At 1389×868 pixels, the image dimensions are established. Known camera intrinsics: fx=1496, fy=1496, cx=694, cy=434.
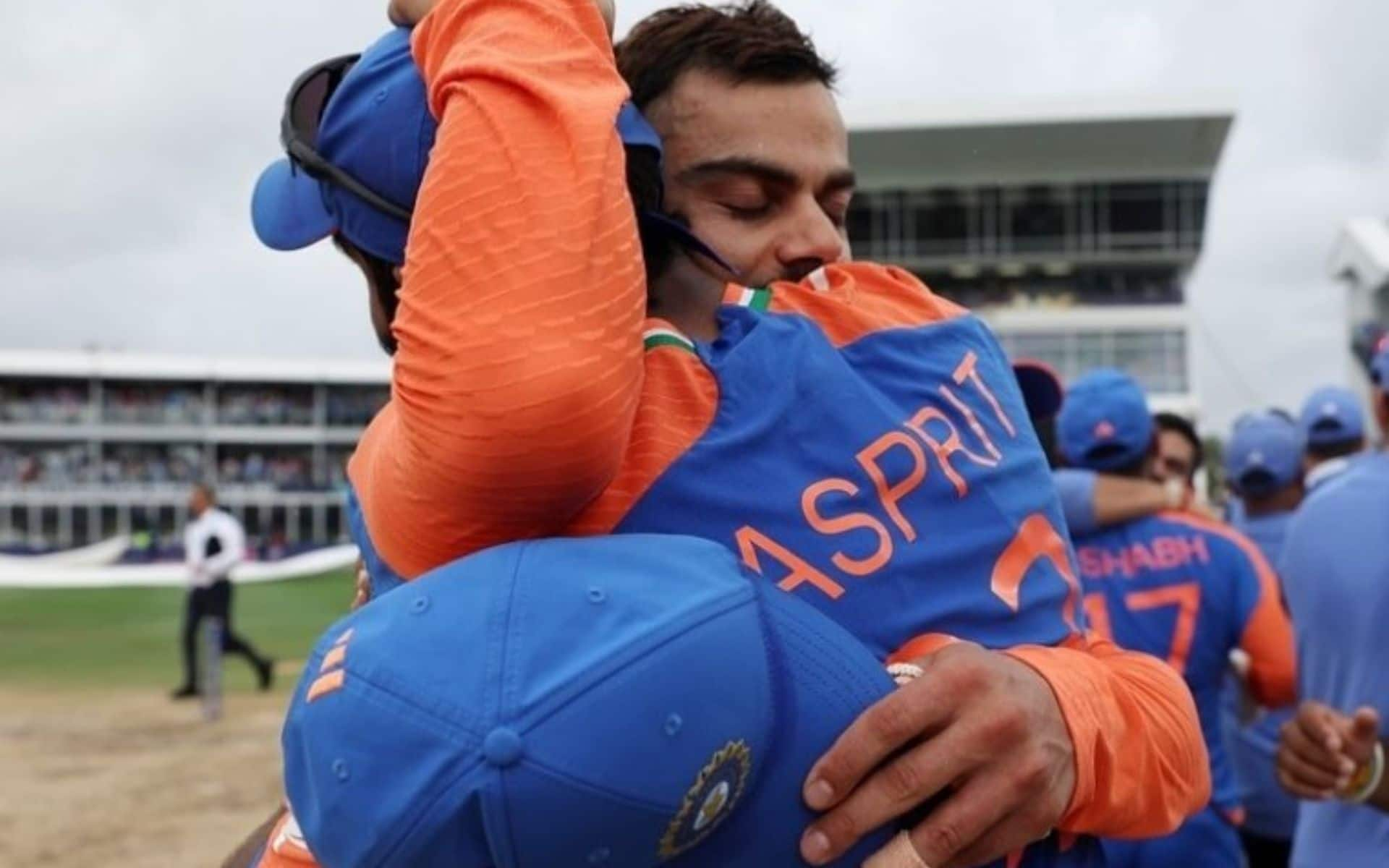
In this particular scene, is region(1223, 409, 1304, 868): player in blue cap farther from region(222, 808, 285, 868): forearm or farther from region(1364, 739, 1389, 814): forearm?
region(222, 808, 285, 868): forearm

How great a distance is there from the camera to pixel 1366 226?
3516 centimetres

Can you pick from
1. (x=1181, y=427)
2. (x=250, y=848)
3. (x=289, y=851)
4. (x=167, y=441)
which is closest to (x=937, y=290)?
(x=167, y=441)

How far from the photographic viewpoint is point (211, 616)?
1339 cm

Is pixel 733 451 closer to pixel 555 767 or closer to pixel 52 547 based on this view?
pixel 555 767

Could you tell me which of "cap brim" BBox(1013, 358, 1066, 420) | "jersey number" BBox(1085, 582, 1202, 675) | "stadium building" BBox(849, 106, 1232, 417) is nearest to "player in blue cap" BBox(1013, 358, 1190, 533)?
"jersey number" BBox(1085, 582, 1202, 675)

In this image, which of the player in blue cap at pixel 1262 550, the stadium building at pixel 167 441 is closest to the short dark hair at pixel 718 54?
the player in blue cap at pixel 1262 550

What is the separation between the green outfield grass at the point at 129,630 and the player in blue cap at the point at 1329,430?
11341mm

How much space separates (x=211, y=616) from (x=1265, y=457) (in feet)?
33.1

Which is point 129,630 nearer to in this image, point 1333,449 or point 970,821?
point 1333,449

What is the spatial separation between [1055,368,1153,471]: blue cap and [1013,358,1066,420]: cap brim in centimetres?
244

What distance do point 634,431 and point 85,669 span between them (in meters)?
16.7

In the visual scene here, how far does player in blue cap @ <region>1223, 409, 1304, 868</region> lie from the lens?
195 inches

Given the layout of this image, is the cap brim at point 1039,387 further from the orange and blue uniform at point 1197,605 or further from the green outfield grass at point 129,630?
the green outfield grass at point 129,630

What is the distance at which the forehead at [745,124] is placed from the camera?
4.59ft
